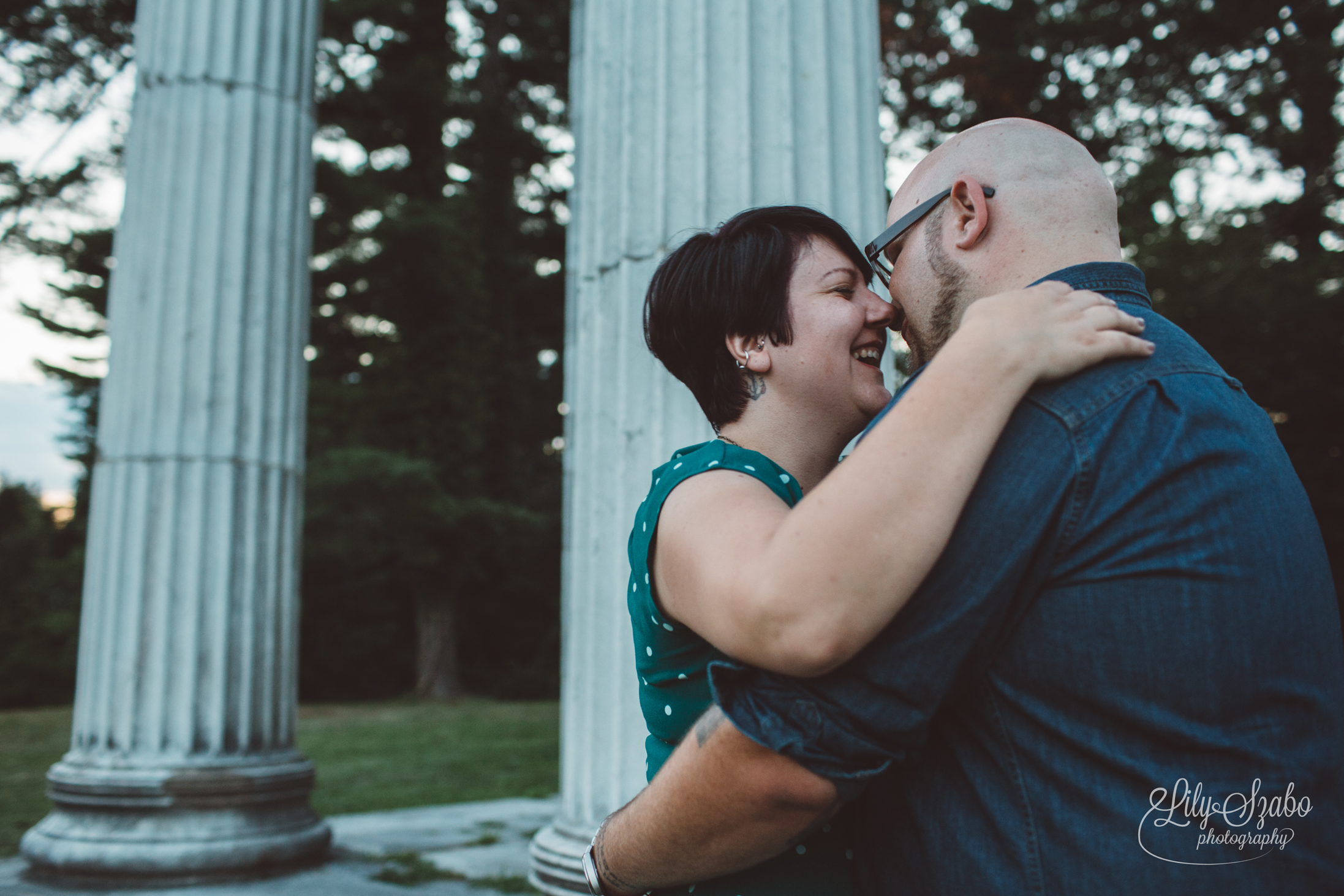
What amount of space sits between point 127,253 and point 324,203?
51.2 feet

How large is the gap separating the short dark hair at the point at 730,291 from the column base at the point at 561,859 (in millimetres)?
2204

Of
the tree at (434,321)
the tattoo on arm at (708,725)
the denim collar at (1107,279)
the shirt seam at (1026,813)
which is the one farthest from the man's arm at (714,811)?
the tree at (434,321)

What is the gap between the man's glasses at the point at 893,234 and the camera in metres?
1.73

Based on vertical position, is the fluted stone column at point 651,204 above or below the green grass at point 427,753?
above

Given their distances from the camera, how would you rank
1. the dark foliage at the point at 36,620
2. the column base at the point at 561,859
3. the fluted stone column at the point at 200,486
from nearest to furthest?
the column base at the point at 561,859 → the fluted stone column at the point at 200,486 → the dark foliage at the point at 36,620

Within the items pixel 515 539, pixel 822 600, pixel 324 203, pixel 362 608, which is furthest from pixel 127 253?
pixel 362 608

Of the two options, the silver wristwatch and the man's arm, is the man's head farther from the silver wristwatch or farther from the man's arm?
the silver wristwatch

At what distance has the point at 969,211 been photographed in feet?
5.49

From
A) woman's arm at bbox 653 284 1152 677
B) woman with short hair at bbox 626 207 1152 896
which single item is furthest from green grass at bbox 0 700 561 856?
woman's arm at bbox 653 284 1152 677

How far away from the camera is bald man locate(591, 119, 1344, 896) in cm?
122

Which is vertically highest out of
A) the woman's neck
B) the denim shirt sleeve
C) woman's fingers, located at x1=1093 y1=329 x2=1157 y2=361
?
woman's fingers, located at x1=1093 y1=329 x2=1157 y2=361

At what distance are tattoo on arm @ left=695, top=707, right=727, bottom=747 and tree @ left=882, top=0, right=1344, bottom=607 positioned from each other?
47.7ft

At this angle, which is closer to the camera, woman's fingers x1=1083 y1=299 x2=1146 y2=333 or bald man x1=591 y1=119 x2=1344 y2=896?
bald man x1=591 y1=119 x2=1344 y2=896

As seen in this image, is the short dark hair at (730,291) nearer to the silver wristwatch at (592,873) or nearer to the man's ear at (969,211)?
the man's ear at (969,211)
